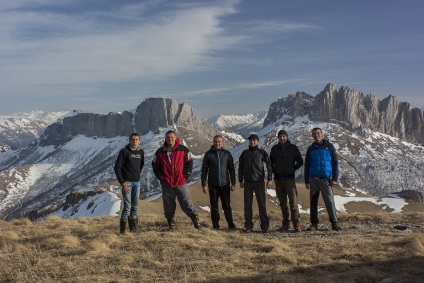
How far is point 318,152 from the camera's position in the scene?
48.0 feet

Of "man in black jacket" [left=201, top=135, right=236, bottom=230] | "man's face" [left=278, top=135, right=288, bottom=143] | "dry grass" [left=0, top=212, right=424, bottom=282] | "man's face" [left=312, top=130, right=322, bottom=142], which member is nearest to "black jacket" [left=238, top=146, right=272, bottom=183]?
"man in black jacket" [left=201, top=135, right=236, bottom=230]

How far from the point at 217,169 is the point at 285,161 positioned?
287 centimetres

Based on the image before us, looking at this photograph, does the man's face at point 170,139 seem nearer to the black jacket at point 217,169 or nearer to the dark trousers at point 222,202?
the black jacket at point 217,169

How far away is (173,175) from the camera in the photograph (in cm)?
1419

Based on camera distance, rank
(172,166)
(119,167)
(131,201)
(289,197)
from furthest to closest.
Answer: (289,197), (172,166), (131,201), (119,167)

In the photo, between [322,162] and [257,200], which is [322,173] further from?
[257,200]

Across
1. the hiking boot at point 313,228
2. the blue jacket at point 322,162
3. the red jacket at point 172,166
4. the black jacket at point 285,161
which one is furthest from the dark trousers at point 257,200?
the red jacket at point 172,166

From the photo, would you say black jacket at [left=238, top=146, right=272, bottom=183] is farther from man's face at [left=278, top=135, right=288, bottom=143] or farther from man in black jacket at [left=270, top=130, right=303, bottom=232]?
man's face at [left=278, top=135, right=288, bottom=143]

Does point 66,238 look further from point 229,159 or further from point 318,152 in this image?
point 318,152

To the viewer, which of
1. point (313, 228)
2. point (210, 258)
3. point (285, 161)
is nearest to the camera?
point (210, 258)

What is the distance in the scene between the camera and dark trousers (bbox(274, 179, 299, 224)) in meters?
14.6

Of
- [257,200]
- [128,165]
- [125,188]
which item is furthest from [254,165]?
[125,188]

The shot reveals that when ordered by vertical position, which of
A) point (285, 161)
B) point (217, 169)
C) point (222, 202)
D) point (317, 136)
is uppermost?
point (317, 136)

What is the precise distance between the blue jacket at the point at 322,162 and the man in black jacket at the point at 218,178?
3.24m
